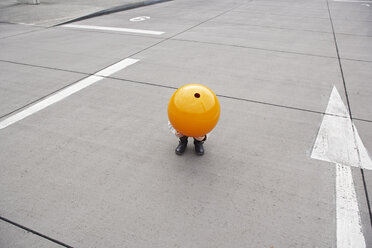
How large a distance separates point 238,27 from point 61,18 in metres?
5.71

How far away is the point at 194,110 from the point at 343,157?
5.61 feet

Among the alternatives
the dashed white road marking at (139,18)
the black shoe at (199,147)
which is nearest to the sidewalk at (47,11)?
the dashed white road marking at (139,18)

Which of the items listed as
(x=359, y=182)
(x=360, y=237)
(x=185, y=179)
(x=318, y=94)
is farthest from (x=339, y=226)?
(x=318, y=94)

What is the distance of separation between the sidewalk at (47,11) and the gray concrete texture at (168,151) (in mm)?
2989

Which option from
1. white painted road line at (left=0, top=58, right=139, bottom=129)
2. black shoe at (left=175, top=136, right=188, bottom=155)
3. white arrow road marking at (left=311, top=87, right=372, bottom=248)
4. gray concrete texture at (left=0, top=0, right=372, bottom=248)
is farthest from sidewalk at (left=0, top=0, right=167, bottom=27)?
white arrow road marking at (left=311, top=87, right=372, bottom=248)

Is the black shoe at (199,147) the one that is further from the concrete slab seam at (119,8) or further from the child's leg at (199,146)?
the concrete slab seam at (119,8)

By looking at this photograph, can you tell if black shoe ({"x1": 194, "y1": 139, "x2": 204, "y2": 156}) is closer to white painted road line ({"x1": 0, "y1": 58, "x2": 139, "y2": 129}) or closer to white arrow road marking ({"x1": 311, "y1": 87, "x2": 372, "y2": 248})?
white arrow road marking ({"x1": 311, "y1": 87, "x2": 372, "y2": 248})

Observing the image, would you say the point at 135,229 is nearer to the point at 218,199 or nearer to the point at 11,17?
the point at 218,199

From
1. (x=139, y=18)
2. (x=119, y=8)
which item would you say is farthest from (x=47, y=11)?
Answer: (x=139, y=18)

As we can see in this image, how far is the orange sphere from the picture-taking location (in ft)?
8.63

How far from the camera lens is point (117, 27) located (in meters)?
8.78

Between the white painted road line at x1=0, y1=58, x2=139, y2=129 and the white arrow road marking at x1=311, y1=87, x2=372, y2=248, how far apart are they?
11.4ft

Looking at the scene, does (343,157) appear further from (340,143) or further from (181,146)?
(181,146)

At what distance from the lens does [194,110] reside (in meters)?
2.62
